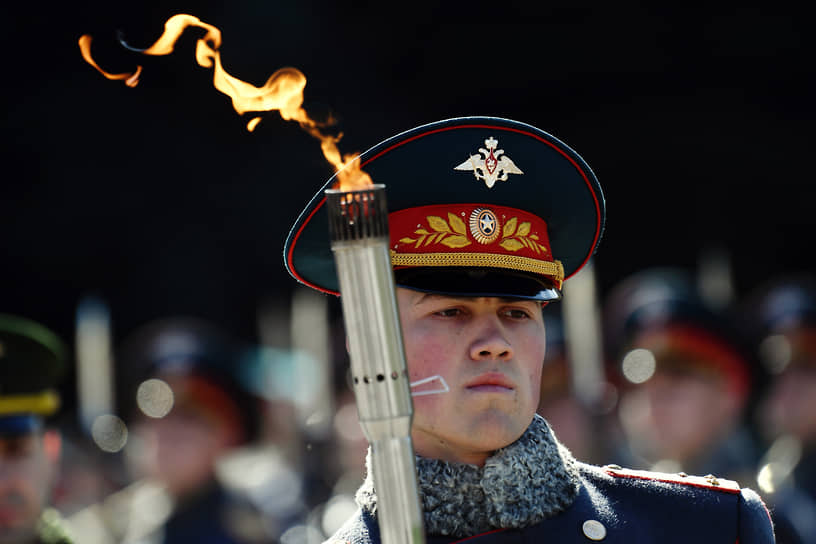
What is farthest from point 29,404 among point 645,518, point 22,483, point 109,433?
point 109,433

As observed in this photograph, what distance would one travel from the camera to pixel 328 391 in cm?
1135

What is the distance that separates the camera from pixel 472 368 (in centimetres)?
290

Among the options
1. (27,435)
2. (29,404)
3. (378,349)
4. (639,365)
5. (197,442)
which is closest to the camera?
(378,349)

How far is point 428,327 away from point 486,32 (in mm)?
9938

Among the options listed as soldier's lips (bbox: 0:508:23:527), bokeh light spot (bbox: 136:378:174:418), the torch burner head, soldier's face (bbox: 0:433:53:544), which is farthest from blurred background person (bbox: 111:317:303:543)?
the torch burner head

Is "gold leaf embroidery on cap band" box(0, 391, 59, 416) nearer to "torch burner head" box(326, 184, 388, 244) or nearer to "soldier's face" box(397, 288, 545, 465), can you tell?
"soldier's face" box(397, 288, 545, 465)

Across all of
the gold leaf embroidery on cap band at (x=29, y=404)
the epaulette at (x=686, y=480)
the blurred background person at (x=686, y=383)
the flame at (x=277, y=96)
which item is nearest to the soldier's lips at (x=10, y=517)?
the gold leaf embroidery on cap band at (x=29, y=404)

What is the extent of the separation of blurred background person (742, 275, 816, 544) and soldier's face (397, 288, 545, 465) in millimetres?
2607

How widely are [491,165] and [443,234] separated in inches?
8.6

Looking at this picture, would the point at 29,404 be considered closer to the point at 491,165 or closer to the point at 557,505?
the point at 491,165

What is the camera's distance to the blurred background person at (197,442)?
24.4ft

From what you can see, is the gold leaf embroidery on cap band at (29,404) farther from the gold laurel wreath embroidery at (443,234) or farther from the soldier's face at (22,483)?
the gold laurel wreath embroidery at (443,234)

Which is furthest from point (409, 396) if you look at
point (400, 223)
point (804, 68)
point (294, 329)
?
point (804, 68)

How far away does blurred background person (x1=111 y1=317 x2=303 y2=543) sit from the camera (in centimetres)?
744
